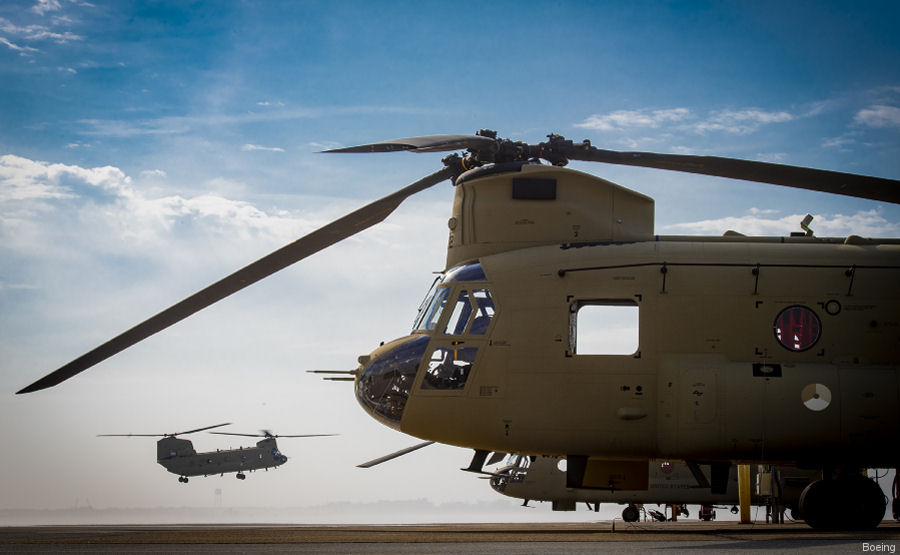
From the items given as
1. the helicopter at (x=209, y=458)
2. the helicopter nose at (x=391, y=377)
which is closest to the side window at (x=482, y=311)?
the helicopter nose at (x=391, y=377)

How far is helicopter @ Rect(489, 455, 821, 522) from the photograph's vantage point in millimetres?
23953

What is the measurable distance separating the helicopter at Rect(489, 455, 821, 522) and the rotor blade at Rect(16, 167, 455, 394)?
1282 cm

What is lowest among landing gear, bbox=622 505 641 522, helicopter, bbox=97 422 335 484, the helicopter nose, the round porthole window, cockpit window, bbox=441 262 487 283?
helicopter, bbox=97 422 335 484

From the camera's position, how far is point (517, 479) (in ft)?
86.5

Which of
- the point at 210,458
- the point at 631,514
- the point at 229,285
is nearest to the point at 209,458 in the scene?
the point at 210,458

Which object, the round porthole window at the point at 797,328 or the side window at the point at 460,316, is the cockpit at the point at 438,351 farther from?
the round porthole window at the point at 797,328

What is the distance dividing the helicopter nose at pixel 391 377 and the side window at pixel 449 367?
21cm

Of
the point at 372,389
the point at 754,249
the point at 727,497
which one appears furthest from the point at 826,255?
the point at 727,497

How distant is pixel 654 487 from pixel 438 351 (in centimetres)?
1474

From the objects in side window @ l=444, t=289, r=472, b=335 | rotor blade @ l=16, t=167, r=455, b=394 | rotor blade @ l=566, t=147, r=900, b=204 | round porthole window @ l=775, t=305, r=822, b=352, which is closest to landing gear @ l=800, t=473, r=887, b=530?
round porthole window @ l=775, t=305, r=822, b=352

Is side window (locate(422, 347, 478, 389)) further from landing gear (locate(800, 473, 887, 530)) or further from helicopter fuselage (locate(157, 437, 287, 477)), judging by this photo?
helicopter fuselage (locate(157, 437, 287, 477))

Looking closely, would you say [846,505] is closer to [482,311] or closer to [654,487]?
[482,311]

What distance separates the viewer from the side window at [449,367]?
12.6 metres

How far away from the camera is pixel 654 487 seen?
82.9ft
